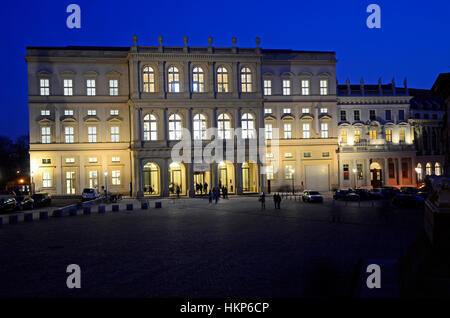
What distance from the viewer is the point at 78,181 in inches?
2104

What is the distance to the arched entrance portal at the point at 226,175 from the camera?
55.7 metres

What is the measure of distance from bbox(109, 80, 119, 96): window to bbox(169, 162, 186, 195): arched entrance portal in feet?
36.3

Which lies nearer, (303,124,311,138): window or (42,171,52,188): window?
(42,171,52,188): window

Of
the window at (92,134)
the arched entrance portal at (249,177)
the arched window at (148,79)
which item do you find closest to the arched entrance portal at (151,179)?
the window at (92,134)

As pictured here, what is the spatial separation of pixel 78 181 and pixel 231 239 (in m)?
37.6

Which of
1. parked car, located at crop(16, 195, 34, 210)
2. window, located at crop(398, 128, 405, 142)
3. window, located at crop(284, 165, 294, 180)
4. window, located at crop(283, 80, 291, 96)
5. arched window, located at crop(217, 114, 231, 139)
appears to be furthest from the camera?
window, located at crop(398, 128, 405, 142)

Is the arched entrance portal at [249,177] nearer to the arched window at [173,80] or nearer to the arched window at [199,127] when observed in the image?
the arched window at [199,127]

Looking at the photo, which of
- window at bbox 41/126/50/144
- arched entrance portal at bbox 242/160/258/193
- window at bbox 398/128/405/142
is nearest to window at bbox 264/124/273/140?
arched entrance portal at bbox 242/160/258/193

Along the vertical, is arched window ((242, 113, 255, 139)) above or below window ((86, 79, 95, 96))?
below

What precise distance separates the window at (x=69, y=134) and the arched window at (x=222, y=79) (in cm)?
1836

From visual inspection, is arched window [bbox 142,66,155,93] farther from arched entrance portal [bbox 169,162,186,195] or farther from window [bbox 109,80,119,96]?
arched entrance portal [bbox 169,162,186,195]

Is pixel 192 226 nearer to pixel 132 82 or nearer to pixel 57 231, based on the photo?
pixel 57 231

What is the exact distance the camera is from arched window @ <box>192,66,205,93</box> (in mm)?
53656

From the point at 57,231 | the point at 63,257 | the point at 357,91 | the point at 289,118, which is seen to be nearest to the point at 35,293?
the point at 63,257
